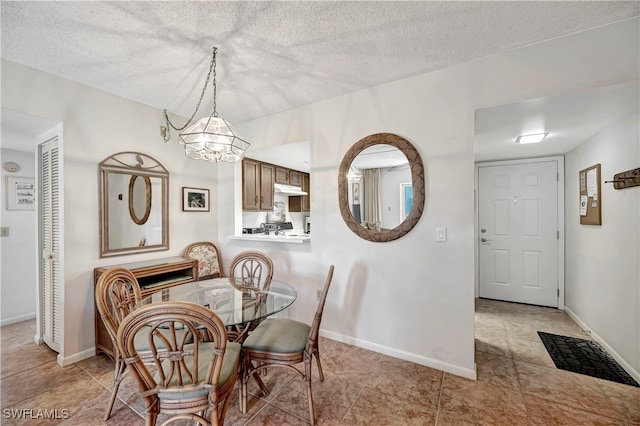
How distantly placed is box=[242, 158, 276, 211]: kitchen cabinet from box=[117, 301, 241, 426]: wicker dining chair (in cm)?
265

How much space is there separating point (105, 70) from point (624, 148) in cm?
→ 448

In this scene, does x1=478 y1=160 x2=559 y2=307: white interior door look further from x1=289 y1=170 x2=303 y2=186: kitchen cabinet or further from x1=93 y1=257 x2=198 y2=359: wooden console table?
x1=93 y1=257 x2=198 y2=359: wooden console table

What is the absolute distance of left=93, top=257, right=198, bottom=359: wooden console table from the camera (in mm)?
2449

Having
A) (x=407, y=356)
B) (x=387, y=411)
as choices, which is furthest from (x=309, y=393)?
(x=407, y=356)

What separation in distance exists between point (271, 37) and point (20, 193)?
12.9 ft

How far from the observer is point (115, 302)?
1802 millimetres

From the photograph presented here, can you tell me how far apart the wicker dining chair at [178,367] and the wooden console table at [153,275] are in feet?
4.73

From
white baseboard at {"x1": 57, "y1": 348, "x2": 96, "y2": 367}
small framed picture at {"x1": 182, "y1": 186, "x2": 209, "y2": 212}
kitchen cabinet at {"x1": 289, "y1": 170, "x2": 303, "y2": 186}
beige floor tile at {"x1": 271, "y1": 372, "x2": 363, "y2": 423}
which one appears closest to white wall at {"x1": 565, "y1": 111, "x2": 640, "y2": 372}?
beige floor tile at {"x1": 271, "y1": 372, "x2": 363, "y2": 423}

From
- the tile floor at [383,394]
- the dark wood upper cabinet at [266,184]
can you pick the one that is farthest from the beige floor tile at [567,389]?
the dark wood upper cabinet at [266,184]

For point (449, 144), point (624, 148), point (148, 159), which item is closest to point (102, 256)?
point (148, 159)

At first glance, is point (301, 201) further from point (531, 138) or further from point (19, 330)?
point (19, 330)

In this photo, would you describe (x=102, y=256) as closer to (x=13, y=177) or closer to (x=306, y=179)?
(x=13, y=177)

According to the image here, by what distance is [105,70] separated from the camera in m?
2.24

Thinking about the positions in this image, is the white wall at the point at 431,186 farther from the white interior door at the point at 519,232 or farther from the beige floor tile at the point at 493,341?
the white interior door at the point at 519,232
